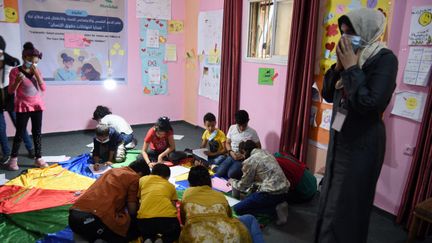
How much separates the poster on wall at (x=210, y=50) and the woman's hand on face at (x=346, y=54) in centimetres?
310

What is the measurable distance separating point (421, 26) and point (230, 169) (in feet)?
6.51

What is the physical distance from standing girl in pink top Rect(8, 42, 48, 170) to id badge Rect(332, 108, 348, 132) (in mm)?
2828

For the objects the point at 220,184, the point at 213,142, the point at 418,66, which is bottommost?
the point at 220,184

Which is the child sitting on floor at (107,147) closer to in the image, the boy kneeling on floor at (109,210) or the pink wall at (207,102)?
the boy kneeling on floor at (109,210)

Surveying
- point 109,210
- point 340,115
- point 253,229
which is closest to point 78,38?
point 109,210

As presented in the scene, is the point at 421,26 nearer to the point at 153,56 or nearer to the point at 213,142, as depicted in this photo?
the point at 213,142

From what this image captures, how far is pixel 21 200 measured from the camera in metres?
2.59

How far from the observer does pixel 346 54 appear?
4.67 feet

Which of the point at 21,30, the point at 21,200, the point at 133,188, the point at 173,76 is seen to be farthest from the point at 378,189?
the point at 21,30

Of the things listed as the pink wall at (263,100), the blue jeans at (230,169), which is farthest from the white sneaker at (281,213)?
the pink wall at (263,100)

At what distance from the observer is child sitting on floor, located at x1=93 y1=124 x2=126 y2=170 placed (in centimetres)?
340

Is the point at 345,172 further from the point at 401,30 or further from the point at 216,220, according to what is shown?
the point at 401,30

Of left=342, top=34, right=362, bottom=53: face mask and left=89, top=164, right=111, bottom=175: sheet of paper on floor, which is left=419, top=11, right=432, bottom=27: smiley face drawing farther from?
left=89, top=164, right=111, bottom=175: sheet of paper on floor

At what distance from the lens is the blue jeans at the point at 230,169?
317 centimetres
